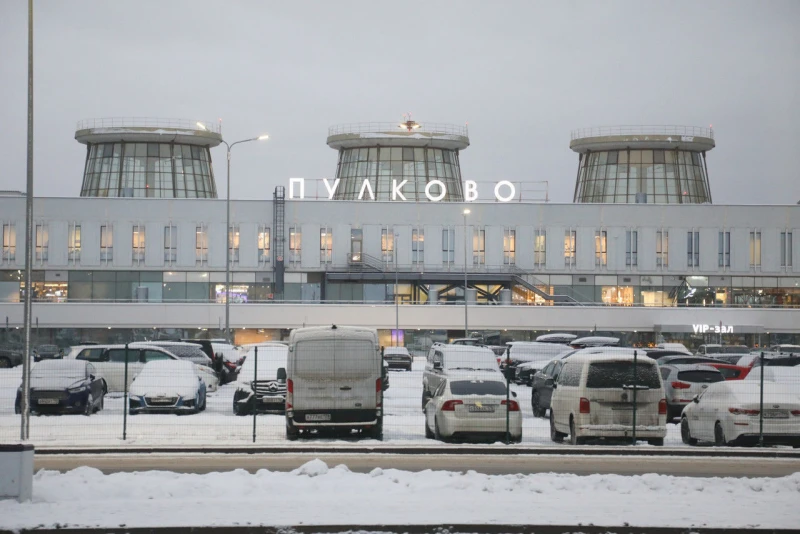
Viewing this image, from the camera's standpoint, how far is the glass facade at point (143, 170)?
11275 centimetres

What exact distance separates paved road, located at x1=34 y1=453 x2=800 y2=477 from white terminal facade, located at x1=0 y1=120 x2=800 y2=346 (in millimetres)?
61948

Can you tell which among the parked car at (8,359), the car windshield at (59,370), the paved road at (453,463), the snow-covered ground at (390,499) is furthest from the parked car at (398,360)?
the snow-covered ground at (390,499)

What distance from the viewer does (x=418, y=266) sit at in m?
90.8

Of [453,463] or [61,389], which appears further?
[61,389]

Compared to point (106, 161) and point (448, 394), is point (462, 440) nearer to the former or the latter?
point (448, 394)

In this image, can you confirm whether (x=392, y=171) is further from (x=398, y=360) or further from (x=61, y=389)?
(x=61, y=389)

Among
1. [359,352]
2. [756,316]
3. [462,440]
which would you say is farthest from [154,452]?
[756,316]

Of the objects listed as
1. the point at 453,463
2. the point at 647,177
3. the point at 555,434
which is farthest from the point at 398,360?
the point at 647,177

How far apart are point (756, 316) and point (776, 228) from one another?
8541mm

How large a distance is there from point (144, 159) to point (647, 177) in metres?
51.5

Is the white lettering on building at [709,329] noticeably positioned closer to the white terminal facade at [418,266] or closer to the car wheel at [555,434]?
the white terminal facade at [418,266]

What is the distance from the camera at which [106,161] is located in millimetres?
113938

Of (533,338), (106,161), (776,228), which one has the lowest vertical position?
(533,338)

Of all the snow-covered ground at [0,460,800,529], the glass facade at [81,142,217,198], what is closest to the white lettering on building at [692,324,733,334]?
the glass facade at [81,142,217,198]
